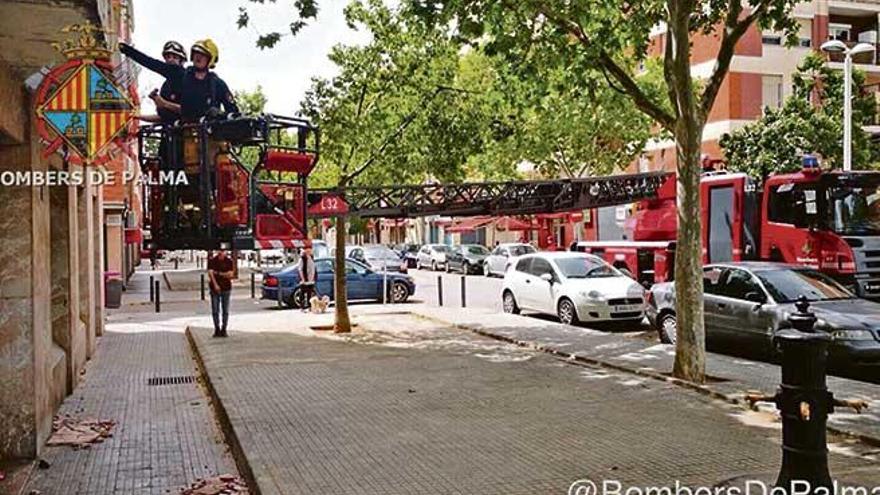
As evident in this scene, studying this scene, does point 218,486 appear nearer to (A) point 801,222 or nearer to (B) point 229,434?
(B) point 229,434

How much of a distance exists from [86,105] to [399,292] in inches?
728

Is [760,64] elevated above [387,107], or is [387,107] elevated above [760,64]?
[760,64]

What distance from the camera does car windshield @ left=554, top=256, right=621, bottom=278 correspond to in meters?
17.9

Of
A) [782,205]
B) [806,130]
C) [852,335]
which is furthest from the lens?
[806,130]

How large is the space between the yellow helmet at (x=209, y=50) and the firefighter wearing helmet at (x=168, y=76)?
0.17 meters

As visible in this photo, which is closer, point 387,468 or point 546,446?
point 387,468

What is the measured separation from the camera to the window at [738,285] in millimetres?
12492

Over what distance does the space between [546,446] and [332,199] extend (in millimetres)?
7641

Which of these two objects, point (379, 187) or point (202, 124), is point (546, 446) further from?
point (379, 187)

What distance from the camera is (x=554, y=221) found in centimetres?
3566

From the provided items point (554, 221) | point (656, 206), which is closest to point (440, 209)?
point (656, 206)

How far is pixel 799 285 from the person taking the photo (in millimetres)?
12258

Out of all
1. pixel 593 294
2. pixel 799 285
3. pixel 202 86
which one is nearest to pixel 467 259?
pixel 593 294

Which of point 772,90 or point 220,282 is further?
point 772,90
